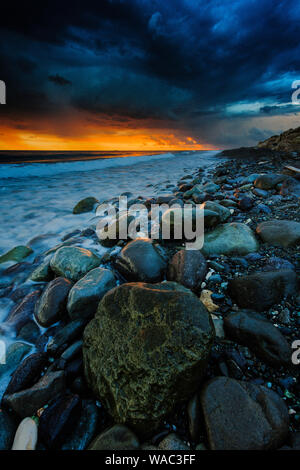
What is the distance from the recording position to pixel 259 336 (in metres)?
1.39

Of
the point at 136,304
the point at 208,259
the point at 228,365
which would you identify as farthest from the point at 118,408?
the point at 208,259

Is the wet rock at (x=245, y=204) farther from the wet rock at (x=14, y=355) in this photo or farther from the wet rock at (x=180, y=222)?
the wet rock at (x=14, y=355)

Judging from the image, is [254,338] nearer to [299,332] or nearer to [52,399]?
[299,332]

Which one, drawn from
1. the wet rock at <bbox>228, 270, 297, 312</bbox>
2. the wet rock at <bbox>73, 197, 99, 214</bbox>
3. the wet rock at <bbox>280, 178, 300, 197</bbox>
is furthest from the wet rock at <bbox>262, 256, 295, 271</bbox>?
the wet rock at <bbox>73, 197, 99, 214</bbox>

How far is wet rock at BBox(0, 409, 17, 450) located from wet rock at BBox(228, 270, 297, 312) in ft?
6.11

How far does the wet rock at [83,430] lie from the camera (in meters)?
1.15

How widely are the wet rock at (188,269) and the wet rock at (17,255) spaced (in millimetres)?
2510

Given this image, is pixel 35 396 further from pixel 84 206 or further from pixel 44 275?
pixel 84 206

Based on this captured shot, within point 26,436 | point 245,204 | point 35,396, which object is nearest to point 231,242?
point 245,204

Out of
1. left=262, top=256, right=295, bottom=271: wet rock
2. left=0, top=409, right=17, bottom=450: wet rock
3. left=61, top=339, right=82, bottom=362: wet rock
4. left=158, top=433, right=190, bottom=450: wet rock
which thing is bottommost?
left=0, top=409, right=17, bottom=450: wet rock

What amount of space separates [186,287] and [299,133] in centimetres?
1877

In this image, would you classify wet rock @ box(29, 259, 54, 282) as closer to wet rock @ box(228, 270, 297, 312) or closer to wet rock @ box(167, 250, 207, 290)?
wet rock @ box(167, 250, 207, 290)

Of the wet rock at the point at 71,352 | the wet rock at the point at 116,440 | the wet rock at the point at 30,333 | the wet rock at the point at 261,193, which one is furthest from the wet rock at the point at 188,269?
the wet rock at the point at 261,193

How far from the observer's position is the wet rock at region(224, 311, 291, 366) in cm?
132
